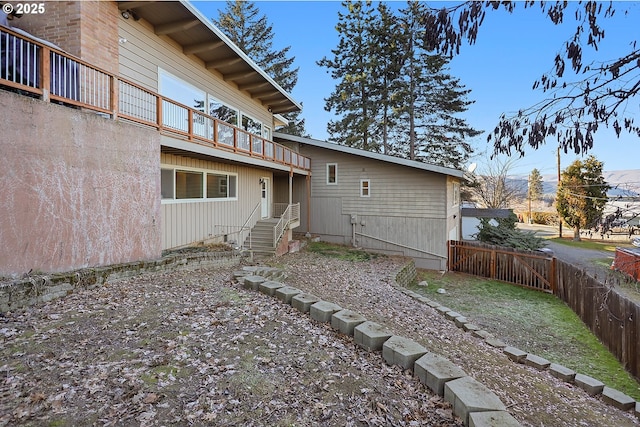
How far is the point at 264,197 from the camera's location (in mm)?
15875

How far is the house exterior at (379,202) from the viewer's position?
1504 centimetres

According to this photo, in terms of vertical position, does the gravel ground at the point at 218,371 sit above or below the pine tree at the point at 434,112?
below

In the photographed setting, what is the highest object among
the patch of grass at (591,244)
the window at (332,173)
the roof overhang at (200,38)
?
the roof overhang at (200,38)

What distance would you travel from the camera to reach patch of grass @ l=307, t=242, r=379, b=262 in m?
14.1

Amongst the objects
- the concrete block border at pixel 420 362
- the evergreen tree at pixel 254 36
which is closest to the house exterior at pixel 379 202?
the concrete block border at pixel 420 362

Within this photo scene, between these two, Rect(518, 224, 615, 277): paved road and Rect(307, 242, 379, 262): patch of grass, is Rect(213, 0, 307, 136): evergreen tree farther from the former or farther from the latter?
Rect(518, 224, 615, 277): paved road

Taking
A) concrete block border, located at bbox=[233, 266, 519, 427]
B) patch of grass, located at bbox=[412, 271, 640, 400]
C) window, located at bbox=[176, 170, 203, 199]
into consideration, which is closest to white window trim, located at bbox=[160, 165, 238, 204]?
window, located at bbox=[176, 170, 203, 199]

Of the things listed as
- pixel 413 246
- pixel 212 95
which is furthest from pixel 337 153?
pixel 212 95

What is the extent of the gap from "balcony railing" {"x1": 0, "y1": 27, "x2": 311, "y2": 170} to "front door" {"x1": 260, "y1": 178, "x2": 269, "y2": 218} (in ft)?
16.2

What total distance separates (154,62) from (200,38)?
1830 mm

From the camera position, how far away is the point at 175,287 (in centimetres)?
634

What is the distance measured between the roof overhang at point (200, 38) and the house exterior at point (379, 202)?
4.82 metres

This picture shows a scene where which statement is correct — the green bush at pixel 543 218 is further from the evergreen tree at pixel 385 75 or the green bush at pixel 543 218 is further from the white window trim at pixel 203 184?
the white window trim at pixel 203 184

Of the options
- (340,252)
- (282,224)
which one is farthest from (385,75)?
(282,224)
